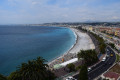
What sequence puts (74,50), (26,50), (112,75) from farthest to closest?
1. (26,50)
2. (74,50)
3. (112,75)

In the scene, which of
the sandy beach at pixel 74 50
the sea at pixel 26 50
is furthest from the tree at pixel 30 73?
the sea at pixel 26 50

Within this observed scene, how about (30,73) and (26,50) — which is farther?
(26,50)

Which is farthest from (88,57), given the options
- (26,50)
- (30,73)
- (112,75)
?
(26,50)

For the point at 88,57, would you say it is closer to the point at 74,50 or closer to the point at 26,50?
the point at 74,50

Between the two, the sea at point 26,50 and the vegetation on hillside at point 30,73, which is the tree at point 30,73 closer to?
the vegetation on hillside at point 30,73

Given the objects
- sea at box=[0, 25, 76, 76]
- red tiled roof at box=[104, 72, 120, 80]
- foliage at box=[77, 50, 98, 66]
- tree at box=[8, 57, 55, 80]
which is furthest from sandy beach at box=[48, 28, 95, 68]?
red tiled roof at box=[104, 72, 120, 80]

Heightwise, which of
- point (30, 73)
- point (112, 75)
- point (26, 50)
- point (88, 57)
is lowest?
point (26, 50)

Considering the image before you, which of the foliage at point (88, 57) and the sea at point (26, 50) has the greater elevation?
the foliage at point (88, 57)

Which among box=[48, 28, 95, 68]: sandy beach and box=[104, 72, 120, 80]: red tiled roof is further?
box=[48, 28, 95, 68]: sandy beach

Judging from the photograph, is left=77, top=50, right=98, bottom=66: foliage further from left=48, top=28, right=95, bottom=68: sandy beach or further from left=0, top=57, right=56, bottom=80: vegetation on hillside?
left=0, top=57, right=56, bottom=80: vegetation on hillside

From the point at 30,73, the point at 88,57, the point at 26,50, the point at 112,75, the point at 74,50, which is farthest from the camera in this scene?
the point at 26,50

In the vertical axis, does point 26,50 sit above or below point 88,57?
A: below
